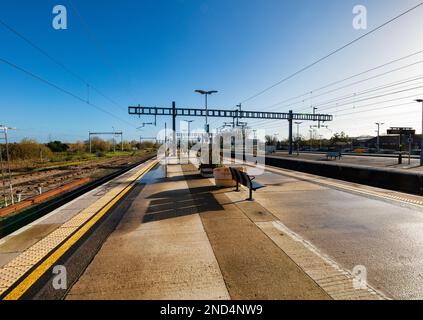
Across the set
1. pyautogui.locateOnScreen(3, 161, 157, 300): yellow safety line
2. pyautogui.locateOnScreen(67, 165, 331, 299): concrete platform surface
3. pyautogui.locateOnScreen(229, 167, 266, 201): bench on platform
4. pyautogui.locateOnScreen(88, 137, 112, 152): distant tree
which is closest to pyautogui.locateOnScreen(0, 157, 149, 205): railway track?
pyautogui.locateOnScreen(3, 161, 157, 300): yellow safety line

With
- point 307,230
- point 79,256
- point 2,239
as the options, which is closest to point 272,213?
point 307,230

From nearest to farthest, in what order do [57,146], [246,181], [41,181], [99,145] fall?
[246,181]
[41,181]
[57,146]
[99,145]

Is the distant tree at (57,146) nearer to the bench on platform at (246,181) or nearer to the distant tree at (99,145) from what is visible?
the distant tree at (99,145)

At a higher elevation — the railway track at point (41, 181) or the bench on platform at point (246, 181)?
the bench on platform at point (246, 181)

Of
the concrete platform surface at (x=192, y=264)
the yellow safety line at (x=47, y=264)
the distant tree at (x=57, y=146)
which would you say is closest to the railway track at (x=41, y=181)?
the yellow safety line at (x=47, y=264)

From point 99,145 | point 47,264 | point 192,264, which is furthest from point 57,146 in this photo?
point 192,264

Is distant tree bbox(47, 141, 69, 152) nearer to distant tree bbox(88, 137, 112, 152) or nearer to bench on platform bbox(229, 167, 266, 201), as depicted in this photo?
distant tree bbox(88, 137, 112, 152)

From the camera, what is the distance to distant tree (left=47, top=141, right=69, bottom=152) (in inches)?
2336

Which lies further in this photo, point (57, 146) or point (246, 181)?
point (57, 146)

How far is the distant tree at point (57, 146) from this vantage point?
59344 millimetres

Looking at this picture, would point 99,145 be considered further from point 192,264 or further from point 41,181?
point 192,264

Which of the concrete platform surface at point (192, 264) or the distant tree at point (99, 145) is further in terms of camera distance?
the distant tree at point (99, 145)

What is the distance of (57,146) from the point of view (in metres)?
61.8
